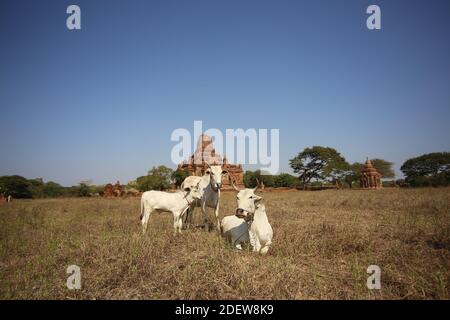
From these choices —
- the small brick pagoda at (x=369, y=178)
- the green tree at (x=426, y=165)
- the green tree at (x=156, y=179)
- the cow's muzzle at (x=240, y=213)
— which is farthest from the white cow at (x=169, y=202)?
the green tree at (x=426, y=165)

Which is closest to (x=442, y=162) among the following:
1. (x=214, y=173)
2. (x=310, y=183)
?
(x=310, y=183)

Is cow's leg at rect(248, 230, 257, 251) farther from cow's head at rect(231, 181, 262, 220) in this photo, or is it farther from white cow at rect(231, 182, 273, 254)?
cow's head at rect(231, 181, 262, 220)

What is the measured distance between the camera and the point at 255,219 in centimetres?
528

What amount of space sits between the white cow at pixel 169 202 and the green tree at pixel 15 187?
1806 inches

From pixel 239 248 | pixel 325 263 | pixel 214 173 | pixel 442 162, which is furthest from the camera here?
pixel 442 162

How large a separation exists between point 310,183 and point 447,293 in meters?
54.8

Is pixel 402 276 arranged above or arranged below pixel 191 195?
below

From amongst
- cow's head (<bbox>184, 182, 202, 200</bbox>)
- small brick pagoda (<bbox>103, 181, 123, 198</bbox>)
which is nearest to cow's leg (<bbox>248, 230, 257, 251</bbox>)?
cow's head (<bbox>184, 182, 202, 200</bbox>)

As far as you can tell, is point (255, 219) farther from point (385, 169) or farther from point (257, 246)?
point (385, 169)

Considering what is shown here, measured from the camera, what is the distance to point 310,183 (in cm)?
5575

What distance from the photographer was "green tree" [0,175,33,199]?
141ft

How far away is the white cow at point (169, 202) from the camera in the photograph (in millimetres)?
7871

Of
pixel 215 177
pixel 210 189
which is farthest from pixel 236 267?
pixel 210 189
